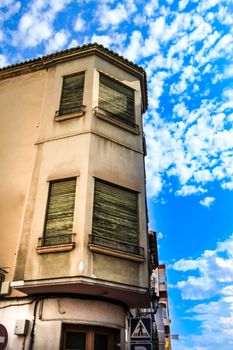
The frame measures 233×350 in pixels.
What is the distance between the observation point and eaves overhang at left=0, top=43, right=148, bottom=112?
41.4 feet

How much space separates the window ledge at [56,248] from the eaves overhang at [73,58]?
7.59 metres

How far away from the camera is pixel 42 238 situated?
905 centimetres

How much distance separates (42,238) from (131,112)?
579 cm

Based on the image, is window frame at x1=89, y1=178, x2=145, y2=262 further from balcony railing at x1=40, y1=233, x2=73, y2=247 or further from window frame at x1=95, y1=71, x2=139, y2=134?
window frame at x1=95, y1=71, x2=139, y2=134

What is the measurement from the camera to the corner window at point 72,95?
37.5 feet

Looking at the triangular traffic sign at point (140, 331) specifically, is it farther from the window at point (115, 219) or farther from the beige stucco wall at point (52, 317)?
the window at point (115, 219)

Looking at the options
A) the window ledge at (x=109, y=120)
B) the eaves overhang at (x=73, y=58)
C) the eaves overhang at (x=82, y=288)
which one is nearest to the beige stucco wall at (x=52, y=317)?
the eaves overhang at (x=82, y=288)

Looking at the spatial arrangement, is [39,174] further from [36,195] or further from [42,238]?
[42,238]

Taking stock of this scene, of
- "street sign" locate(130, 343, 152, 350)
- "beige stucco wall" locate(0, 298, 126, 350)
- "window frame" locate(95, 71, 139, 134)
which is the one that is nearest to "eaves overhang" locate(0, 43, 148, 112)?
"window frame" locate(95, 71, 139, 134)

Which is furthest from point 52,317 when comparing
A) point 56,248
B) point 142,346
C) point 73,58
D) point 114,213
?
point 73,58

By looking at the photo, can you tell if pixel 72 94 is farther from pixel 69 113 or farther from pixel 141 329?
Result: pixel 141 329

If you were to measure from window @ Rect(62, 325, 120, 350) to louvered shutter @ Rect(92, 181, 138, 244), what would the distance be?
2.43 metres

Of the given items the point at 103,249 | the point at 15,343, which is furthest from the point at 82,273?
the point at 15,343

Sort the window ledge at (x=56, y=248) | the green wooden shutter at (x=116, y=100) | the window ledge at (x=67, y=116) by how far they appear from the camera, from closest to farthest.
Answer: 1. the window ledge at (x=56, y=248)
2. the window ledge at (x=67, y=116)
3. the green wooden shutter at (x=116, y=100)
